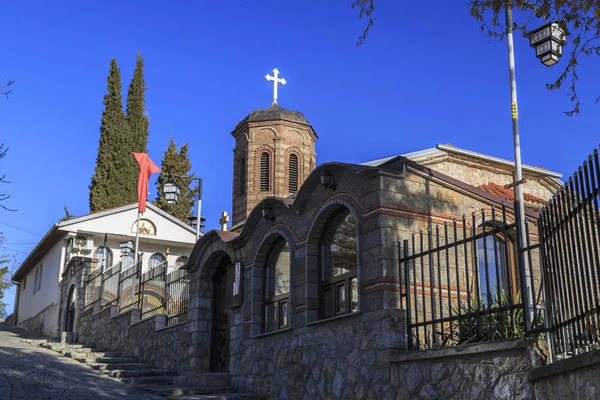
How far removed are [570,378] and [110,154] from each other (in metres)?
36.0

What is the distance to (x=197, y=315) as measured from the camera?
14773mm

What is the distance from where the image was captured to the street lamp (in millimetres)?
9234

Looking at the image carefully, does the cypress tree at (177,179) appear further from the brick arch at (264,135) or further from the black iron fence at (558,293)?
the black iron fence at (558,293)

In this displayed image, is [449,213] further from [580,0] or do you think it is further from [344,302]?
[580,0]

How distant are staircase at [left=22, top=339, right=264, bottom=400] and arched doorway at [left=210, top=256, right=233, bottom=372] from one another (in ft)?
3.17

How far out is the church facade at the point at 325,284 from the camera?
934 cm

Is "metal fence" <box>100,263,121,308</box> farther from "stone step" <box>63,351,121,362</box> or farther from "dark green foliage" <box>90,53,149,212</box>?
"dark green foliage" <box>90,53,149,212</box>

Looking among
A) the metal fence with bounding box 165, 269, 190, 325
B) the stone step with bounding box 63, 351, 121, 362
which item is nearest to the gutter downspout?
the stone step with bounding box 63, 351, 121, 362

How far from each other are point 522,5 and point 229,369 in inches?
331

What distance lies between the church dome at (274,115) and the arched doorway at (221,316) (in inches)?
665

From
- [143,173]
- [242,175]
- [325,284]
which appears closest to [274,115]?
[242,175]

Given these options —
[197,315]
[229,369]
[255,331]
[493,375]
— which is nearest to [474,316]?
[493,375]

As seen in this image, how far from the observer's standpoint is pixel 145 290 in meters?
18.4

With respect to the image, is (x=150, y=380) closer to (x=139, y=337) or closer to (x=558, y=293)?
(x=139, y=337)
